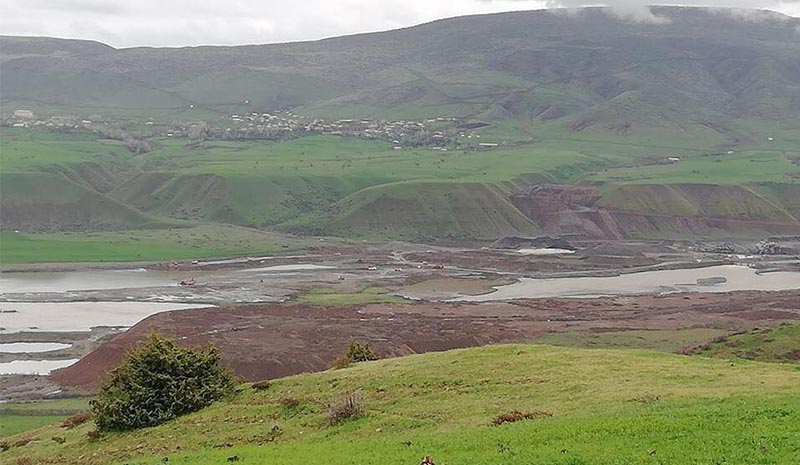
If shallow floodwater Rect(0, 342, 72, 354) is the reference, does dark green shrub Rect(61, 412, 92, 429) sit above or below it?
above

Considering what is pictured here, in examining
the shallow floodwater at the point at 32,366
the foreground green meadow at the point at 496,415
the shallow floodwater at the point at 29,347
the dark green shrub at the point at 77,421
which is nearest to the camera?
the foreground green meadow at the point at 496,415

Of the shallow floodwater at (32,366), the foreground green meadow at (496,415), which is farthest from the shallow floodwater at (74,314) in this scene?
the foreground green meadow at (496,415)

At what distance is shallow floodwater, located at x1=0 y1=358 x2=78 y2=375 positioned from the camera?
72.4 m

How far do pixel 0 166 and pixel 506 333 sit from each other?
13861 cm

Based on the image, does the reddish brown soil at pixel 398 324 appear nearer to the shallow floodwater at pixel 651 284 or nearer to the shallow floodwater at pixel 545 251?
the shallow floodwater at pixel 651 284

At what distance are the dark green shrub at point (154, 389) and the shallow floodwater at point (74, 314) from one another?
60.5m

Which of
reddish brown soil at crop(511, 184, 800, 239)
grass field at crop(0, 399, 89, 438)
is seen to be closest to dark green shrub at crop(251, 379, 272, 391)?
grass field at crop(0, 399, 89, 438)

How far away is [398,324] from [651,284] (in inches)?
2040

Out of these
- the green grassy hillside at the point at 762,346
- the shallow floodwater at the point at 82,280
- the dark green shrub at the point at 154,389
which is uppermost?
the dark green shrub at the point at 154,389

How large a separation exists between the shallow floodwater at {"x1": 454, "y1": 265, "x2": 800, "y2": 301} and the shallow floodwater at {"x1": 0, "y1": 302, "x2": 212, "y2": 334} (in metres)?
35.8

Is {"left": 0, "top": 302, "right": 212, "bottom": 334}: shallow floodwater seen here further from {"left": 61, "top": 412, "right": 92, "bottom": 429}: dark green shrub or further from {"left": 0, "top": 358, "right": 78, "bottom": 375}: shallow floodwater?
{"left": 61, "top": 412, "right": 92, "bottom": 429}: dark green shrub

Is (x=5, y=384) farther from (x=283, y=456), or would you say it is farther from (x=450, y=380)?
(x=283, y=456)

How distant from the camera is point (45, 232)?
16788 centimetres

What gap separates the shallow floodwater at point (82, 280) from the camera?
4614 inches
